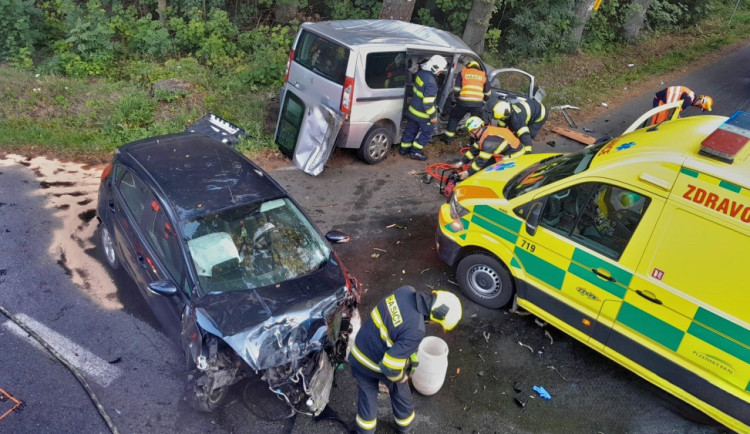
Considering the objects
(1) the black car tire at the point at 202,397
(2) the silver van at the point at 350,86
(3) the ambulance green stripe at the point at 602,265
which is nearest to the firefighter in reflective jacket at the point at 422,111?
(2) the silver van at the point at 350,86

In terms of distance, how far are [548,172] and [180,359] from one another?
391cm

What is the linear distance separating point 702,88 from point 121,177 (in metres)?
12.8

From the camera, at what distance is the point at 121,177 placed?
5.35 meters

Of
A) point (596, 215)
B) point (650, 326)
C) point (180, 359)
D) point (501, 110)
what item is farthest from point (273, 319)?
point (501, 110)

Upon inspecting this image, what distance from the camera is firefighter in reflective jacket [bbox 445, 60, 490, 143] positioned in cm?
843

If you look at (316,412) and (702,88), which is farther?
(702,88)

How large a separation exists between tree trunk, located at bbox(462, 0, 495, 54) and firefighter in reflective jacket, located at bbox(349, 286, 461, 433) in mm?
9566

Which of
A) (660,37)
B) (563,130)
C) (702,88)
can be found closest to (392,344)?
(563,130)

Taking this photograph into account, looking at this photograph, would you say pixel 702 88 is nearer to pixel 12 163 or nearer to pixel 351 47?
pixel 351 47

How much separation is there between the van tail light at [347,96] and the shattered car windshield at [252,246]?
112 inches

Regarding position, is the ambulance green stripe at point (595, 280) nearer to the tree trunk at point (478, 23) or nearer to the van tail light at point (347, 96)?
the van tail light at point (347, 96)

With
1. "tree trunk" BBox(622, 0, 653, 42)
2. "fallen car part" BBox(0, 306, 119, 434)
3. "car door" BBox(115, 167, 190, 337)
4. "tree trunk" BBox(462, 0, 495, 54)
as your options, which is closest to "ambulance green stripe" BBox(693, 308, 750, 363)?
"car door" BBox(115, 167, 190, 337)

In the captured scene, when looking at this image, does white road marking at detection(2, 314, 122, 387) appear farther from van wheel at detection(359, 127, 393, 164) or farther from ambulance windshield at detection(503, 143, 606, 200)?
van wheel at detection(359, 127, 393, 164)

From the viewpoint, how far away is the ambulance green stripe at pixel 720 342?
409cm
